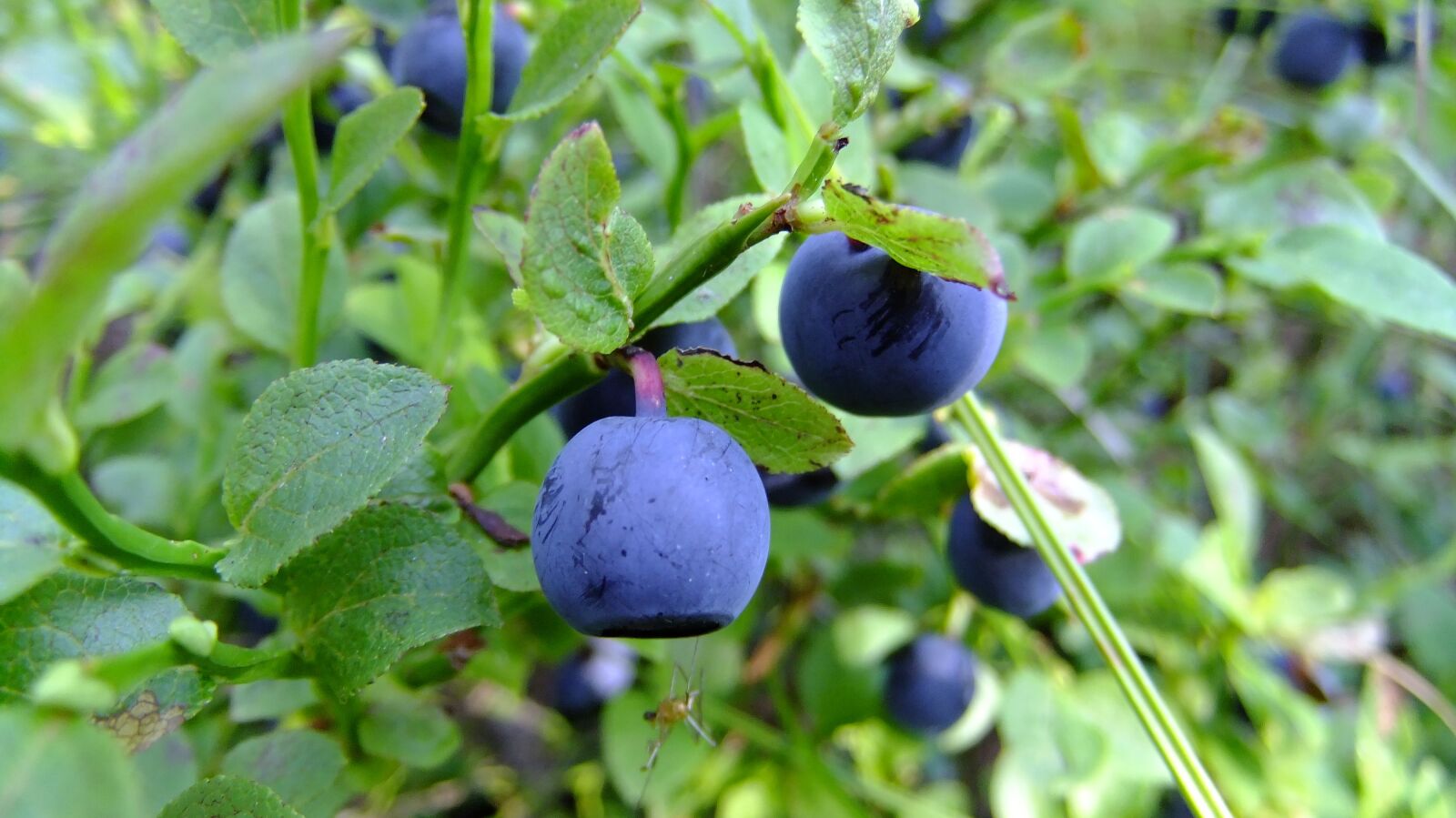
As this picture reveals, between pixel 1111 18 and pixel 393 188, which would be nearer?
pixel 393 188

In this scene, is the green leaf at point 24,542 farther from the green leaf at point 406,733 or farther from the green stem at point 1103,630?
the green stem at point 1103,630

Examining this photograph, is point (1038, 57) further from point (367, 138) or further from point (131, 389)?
point (131, 389)

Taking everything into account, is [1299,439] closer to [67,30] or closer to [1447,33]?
[1447,33]

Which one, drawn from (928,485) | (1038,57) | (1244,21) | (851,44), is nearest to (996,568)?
(928,485)

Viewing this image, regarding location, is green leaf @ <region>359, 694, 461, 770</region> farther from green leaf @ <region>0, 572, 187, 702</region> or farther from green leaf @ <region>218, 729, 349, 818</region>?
green leaf @ <region>0, 572, 187, 702</region>

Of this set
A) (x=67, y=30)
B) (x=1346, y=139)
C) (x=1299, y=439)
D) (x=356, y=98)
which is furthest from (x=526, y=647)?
(x=1299, y=439)

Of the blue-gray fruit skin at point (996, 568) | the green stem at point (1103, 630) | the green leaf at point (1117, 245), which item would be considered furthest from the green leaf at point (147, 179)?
the green leaf at point (1117, 245)
